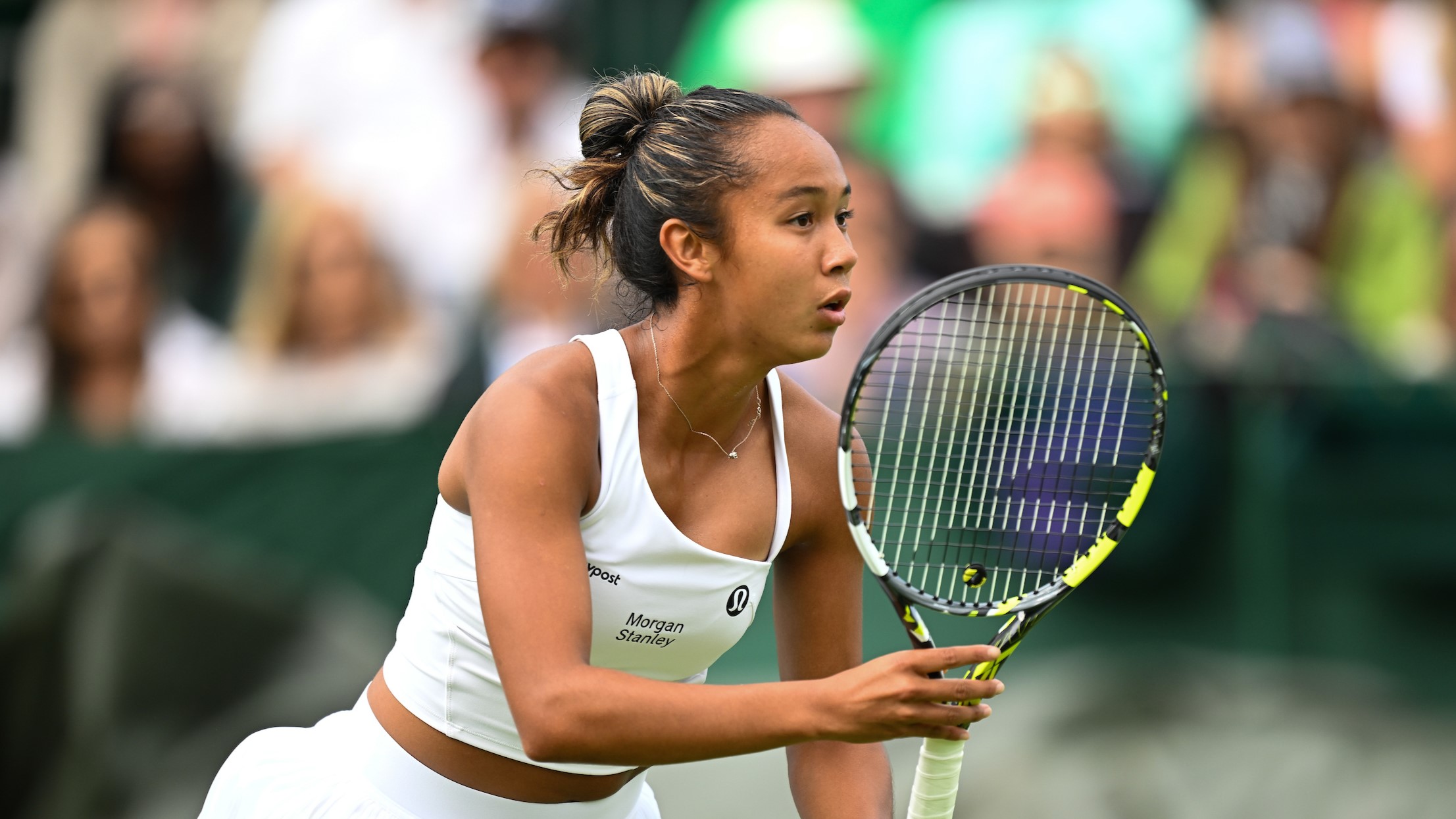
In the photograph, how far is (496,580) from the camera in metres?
2.38

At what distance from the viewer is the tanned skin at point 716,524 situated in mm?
2264

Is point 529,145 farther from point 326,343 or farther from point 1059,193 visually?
point 1059,193

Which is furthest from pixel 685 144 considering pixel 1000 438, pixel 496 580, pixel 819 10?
pixel 819 10

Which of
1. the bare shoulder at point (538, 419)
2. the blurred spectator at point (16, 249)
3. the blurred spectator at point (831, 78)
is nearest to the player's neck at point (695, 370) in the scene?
the bare shoulder at point (538, 419)

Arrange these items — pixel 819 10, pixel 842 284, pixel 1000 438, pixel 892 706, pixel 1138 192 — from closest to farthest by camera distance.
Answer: pixel 892 706 → pixel 842 284 → pixel 1000 438 → pixel 1138 192 → pixel 819 10

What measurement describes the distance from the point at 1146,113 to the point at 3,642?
4.59 metres

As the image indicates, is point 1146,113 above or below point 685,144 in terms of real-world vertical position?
above

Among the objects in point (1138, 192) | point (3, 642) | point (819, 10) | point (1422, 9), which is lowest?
point (3, 642)

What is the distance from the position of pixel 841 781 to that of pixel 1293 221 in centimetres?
412

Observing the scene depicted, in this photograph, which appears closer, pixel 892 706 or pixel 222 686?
pixel 892 706

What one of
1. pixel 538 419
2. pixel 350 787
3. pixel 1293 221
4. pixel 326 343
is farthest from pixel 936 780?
pixel 326 343

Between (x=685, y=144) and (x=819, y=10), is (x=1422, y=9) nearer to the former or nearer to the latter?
(x=819, y=10)

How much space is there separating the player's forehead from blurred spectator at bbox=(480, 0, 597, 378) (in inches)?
140

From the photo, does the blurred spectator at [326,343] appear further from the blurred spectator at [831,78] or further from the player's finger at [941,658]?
the player's finger at [941,658]
